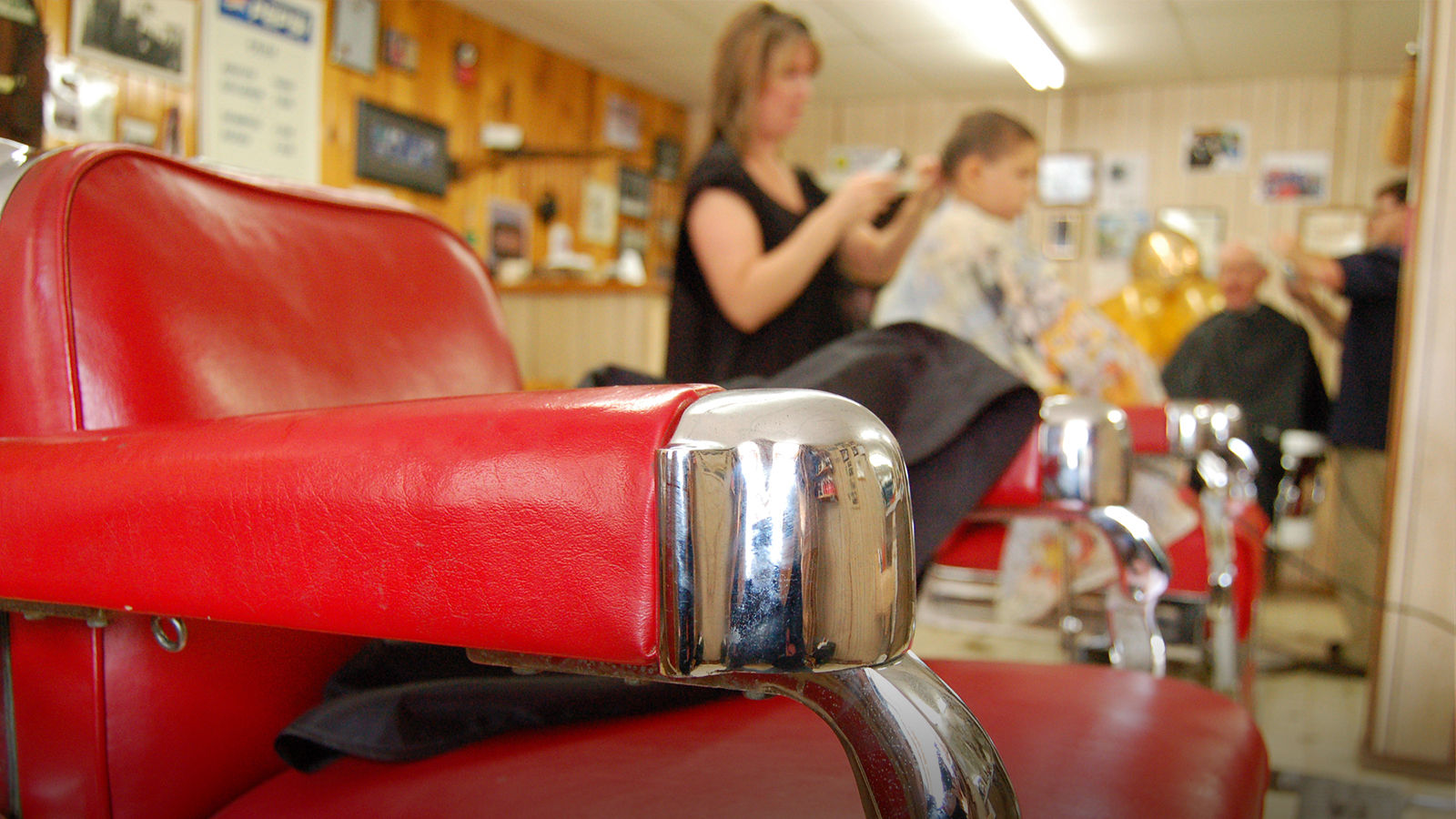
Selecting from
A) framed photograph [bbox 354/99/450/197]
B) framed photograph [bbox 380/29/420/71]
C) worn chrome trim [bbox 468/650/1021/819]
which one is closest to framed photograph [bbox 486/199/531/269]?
framed photograph [bbox 354/99/450/197]

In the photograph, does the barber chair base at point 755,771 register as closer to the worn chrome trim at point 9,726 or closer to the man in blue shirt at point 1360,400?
the worn chrome trim at point 9,726

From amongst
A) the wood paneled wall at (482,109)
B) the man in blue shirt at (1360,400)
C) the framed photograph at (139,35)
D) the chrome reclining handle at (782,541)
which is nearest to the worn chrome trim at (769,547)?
the chrome reclining handle at (782,541)

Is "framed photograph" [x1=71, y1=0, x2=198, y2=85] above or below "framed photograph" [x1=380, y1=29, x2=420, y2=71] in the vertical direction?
below

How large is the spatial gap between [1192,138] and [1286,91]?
551 mm

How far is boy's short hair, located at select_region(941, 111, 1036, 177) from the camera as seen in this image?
263 centimetres

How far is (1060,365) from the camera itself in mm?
2594

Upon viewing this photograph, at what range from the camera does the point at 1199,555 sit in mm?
1912

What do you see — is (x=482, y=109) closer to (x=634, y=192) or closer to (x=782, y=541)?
(x=634, y=192)

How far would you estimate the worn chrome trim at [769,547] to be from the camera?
1.07 feet

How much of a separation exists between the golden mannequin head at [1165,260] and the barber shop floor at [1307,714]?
2018mm

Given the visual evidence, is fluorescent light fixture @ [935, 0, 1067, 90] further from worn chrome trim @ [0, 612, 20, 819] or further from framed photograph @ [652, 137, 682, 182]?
worn chrome trim @ [0, 612, 20, 819]

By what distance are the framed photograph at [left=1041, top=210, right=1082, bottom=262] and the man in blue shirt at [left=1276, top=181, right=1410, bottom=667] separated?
2.82 m

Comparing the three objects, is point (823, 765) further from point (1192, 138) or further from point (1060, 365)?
point (1192, 138)

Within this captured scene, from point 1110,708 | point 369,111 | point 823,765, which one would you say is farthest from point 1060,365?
point 369,111
